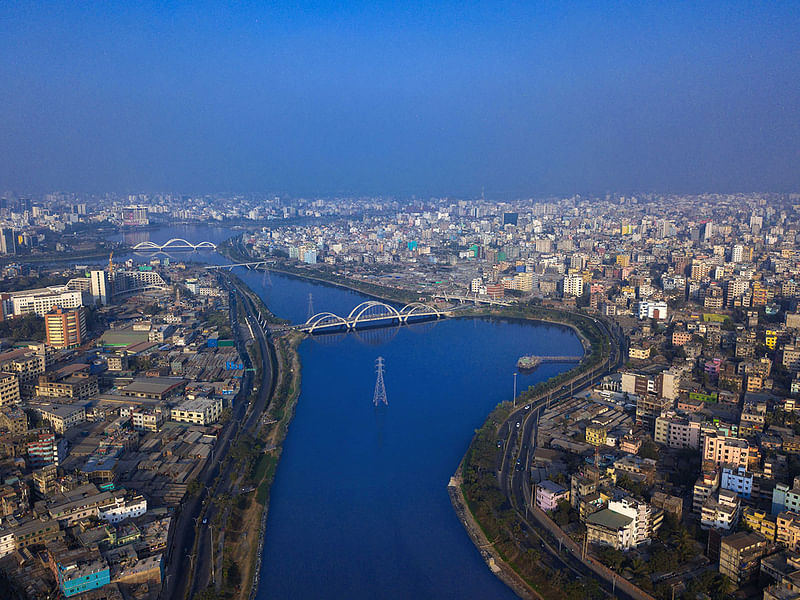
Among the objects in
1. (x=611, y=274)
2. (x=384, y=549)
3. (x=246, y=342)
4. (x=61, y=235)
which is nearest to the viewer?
(x=384, y=549)

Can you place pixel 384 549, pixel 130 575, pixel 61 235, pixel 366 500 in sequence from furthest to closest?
pixel 61 235 < pixel 366 500 < pixel 384 549 < pixel 130 575

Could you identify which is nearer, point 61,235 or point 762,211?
point 61,235

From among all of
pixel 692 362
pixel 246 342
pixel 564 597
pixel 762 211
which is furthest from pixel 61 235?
pixel 762 211

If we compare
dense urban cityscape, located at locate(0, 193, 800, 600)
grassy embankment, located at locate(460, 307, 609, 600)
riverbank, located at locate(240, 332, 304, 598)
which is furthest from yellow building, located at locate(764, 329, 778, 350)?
riverbank, located at locate(240, 332, 304, 598)

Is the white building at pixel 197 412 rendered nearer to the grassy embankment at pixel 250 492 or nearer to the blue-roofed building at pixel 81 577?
the grassy embankment at pixel 250 492

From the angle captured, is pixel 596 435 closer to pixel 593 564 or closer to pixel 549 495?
pixel 549 495

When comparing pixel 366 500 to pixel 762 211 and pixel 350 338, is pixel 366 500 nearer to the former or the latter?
pixel 350 338

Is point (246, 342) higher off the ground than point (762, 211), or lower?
lower
